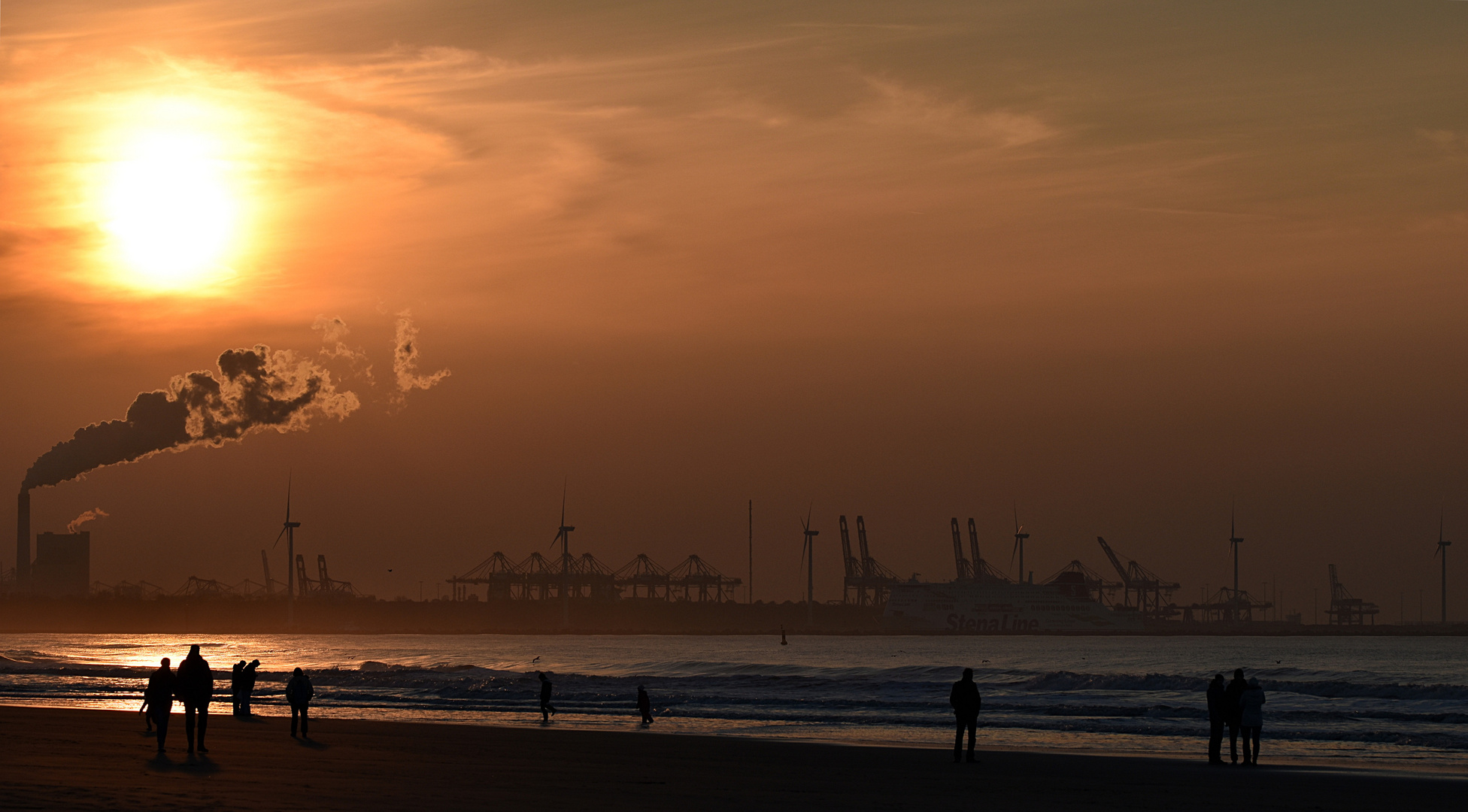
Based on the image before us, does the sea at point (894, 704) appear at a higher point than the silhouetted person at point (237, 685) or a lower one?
lower

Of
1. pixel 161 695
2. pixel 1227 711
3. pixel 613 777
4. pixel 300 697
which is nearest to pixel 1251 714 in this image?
pixel 1227 711

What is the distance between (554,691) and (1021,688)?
73.2 feet

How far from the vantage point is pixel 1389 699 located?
189 feet

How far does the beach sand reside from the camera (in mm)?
20141

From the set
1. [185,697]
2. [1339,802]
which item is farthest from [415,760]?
[1339,802]

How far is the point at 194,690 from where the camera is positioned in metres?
25.7

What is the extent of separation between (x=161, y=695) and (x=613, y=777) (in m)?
10.5

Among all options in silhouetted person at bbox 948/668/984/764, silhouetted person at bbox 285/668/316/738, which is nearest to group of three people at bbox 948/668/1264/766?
silhouetted person at bbox 948/668/984/764

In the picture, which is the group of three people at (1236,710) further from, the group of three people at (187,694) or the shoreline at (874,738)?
the group of three people at (187,694)

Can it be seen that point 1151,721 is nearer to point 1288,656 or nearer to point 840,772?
point 840,772

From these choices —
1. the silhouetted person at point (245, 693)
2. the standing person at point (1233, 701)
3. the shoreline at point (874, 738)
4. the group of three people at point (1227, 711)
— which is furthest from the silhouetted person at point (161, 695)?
the standing person at point (1233, 701)

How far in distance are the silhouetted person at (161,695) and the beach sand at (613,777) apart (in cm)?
72

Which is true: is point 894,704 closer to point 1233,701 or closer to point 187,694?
point 1233,701

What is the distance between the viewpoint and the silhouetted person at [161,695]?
27.2m
